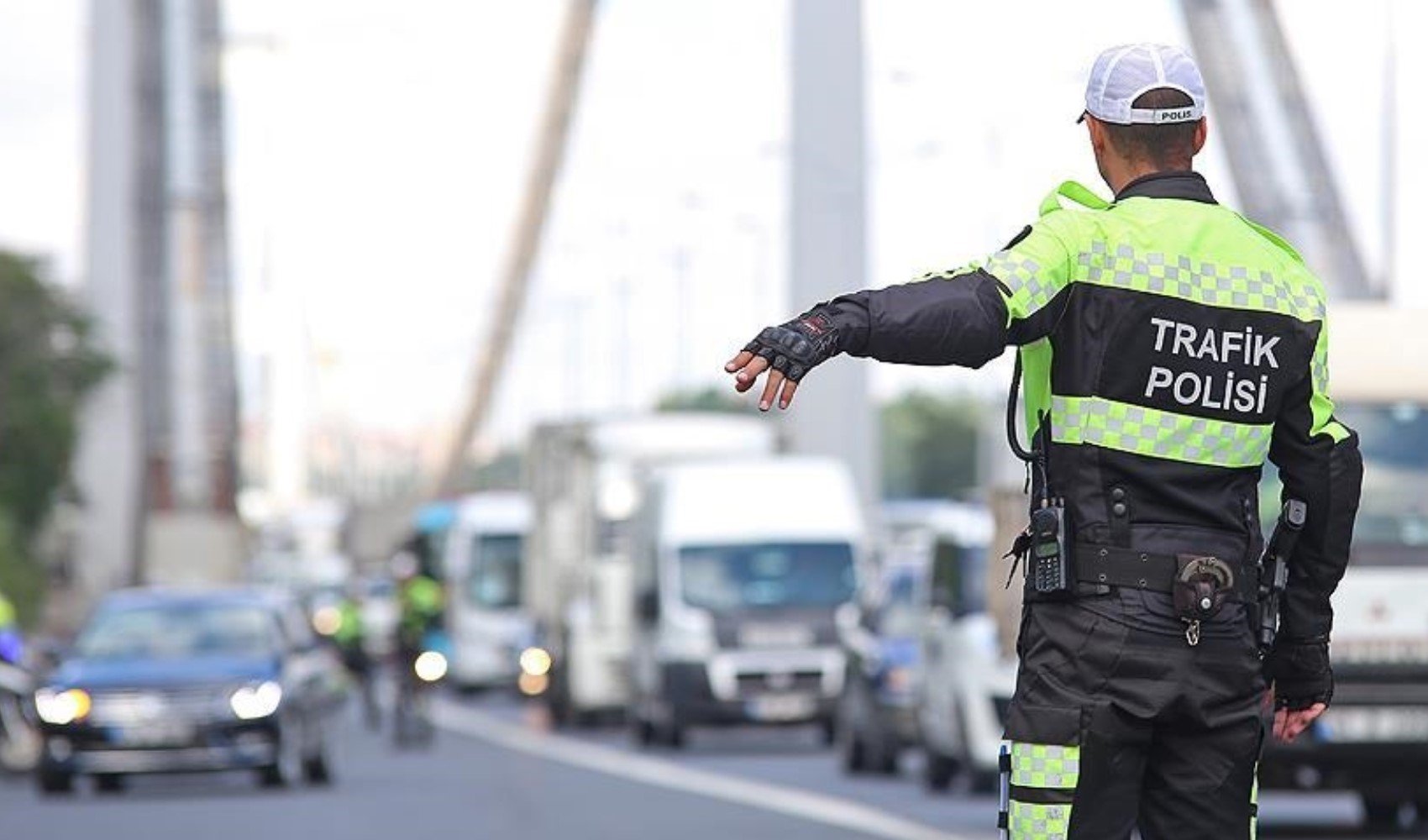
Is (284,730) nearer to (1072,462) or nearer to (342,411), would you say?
(1072,462)

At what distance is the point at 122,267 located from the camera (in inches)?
3083

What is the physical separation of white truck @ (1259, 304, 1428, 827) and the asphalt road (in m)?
0.91

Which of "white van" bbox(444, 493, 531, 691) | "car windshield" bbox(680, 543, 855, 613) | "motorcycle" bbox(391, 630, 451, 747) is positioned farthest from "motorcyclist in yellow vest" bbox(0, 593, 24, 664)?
"white van" bbox(444, 493, 531, 691)

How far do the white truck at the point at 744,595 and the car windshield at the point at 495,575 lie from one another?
19179mm

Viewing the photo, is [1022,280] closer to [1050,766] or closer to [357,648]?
[1050,766]

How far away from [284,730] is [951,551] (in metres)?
4.30

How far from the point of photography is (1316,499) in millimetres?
6426

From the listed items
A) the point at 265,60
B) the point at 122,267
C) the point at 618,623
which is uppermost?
the point at 265,60

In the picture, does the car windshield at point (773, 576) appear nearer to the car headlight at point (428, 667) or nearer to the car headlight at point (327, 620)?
the car headlight at point (428, 667)

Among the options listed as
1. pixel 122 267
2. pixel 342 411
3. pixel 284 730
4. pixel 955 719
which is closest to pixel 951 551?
pixel 955 719

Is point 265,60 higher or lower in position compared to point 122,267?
higher

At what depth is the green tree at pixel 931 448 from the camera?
466ft

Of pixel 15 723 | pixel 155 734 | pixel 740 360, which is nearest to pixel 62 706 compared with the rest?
pixel 155 734

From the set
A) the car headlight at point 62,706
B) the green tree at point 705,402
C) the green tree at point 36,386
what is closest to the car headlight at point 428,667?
the car headlight at point 62,706
